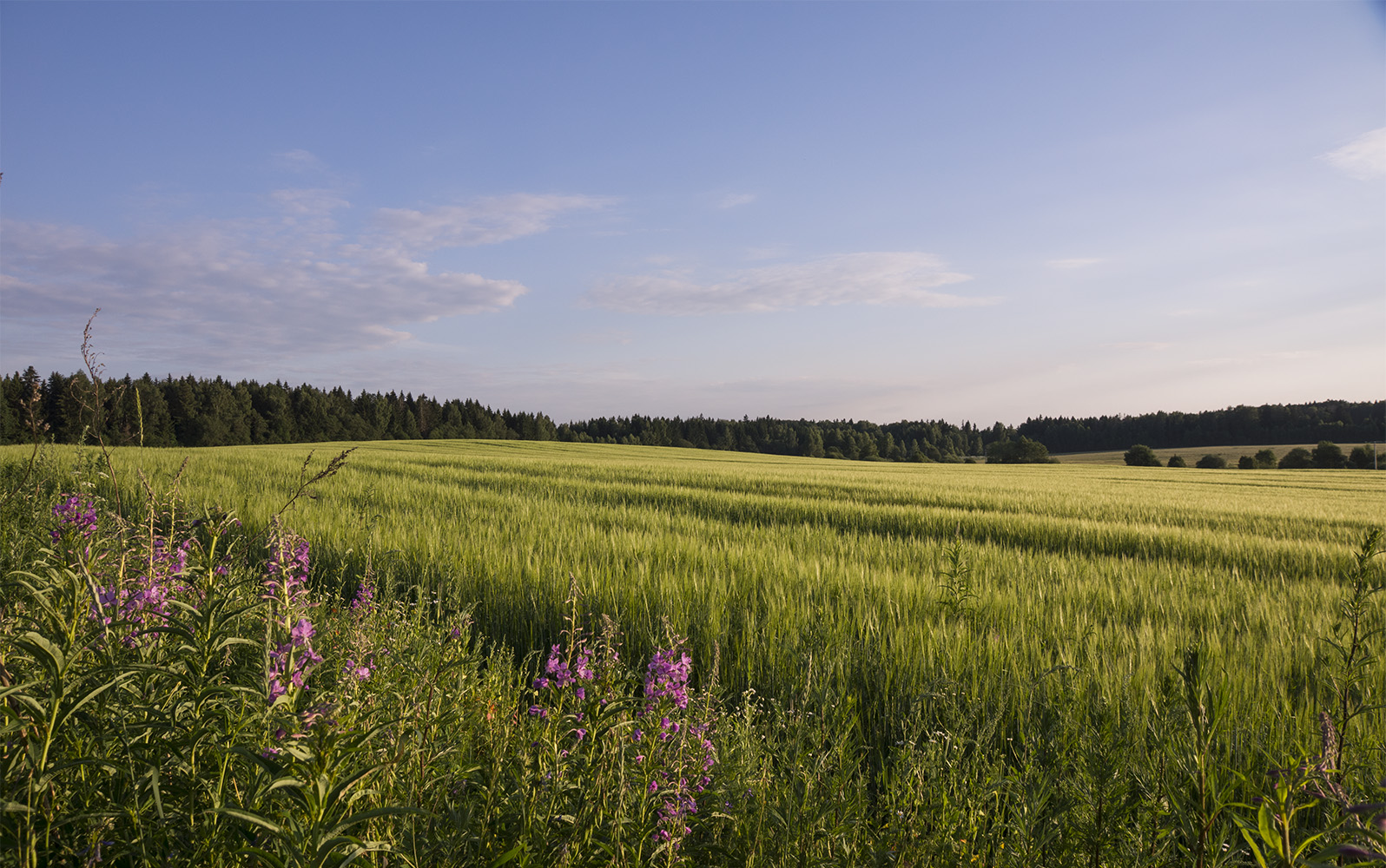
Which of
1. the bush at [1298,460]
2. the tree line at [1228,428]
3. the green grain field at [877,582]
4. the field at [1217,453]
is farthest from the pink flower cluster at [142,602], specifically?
the tree line at [1228,428]

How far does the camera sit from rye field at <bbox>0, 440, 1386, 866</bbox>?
1499mm

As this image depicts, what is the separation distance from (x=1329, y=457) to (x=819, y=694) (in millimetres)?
79105

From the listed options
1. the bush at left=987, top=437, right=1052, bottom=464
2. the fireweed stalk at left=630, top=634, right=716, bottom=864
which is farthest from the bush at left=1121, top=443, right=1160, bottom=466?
the fireweed stalk at left=630, top=634, right=716, bottom=864

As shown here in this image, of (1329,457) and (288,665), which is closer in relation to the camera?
(288,665)

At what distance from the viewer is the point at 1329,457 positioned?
55375 millimetres

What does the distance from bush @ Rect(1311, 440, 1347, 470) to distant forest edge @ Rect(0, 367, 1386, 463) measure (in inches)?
691

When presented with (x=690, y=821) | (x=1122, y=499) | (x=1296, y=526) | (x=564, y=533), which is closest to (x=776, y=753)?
(x=690, y=821)

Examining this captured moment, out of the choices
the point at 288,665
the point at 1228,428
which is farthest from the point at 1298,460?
the point at 288,665

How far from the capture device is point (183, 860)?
4.54 feet

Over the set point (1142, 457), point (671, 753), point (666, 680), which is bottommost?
point (1142, 457)

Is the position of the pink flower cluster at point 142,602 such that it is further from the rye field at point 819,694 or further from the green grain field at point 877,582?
the green grain field at point 877,582

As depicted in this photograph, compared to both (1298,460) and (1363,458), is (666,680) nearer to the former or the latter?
(1363,458)

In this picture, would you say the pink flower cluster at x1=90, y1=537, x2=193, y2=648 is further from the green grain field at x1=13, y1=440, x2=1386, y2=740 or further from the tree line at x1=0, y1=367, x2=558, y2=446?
the tree line at x1=0, y1=367, x2=558, y2=446

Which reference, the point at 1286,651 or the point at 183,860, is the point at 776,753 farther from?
the point at 1286,651
